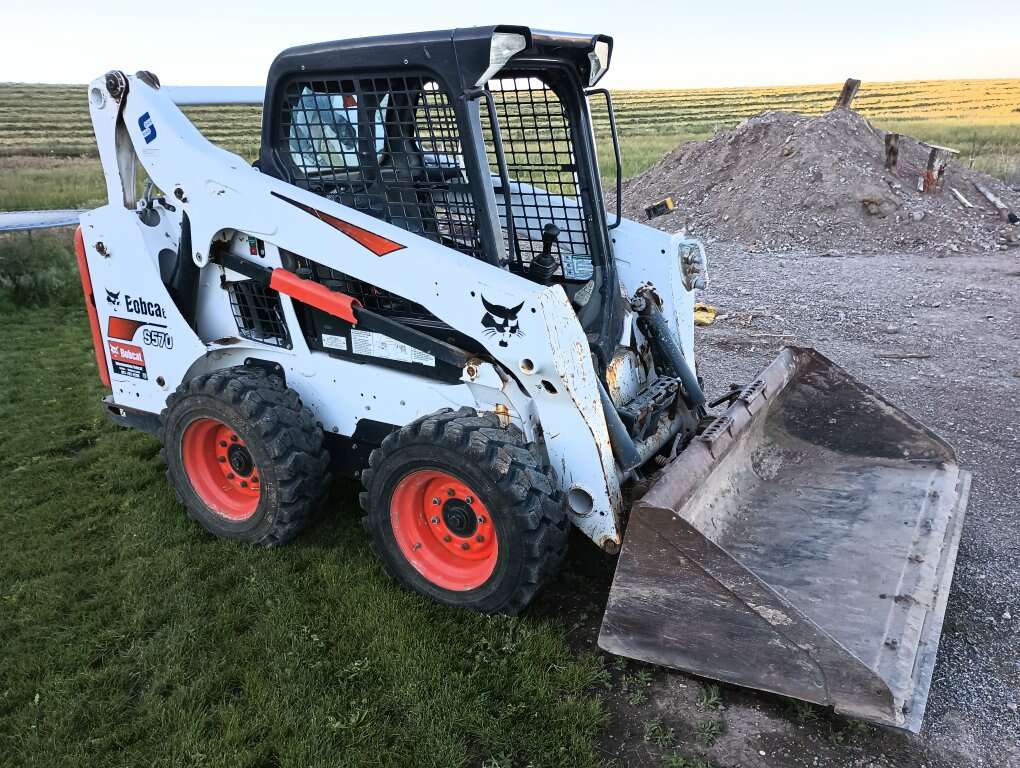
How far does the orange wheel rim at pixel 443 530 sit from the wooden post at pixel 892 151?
43.7 feet

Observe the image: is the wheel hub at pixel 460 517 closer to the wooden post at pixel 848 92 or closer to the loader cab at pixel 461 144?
the loader cab at pixel 461 144

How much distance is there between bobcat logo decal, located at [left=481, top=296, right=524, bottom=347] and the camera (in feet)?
10.0

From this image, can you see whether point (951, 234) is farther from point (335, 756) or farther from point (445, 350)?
point (335, 756)

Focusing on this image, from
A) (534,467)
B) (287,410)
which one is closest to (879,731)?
(534,467)

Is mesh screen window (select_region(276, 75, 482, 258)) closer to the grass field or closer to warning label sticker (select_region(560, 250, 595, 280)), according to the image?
warning label sticker (select_region(560, 250, 595, 280))

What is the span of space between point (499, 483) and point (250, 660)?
4.14 ft

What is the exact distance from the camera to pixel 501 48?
9.99 feet

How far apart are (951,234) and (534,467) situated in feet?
37.2

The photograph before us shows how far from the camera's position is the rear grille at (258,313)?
12.9 ft

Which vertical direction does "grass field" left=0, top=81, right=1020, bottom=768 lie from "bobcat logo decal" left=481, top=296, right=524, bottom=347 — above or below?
below

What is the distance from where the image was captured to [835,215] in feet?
42.1

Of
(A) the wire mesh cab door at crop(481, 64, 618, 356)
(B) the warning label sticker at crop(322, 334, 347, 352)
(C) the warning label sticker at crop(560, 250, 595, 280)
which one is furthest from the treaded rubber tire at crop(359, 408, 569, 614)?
(C) the warning label sticker at crop(560, 250, 595, 280)

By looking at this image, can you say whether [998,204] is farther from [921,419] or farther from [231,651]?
[231,651]

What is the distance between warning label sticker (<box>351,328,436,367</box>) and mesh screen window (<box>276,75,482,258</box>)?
0.49m
